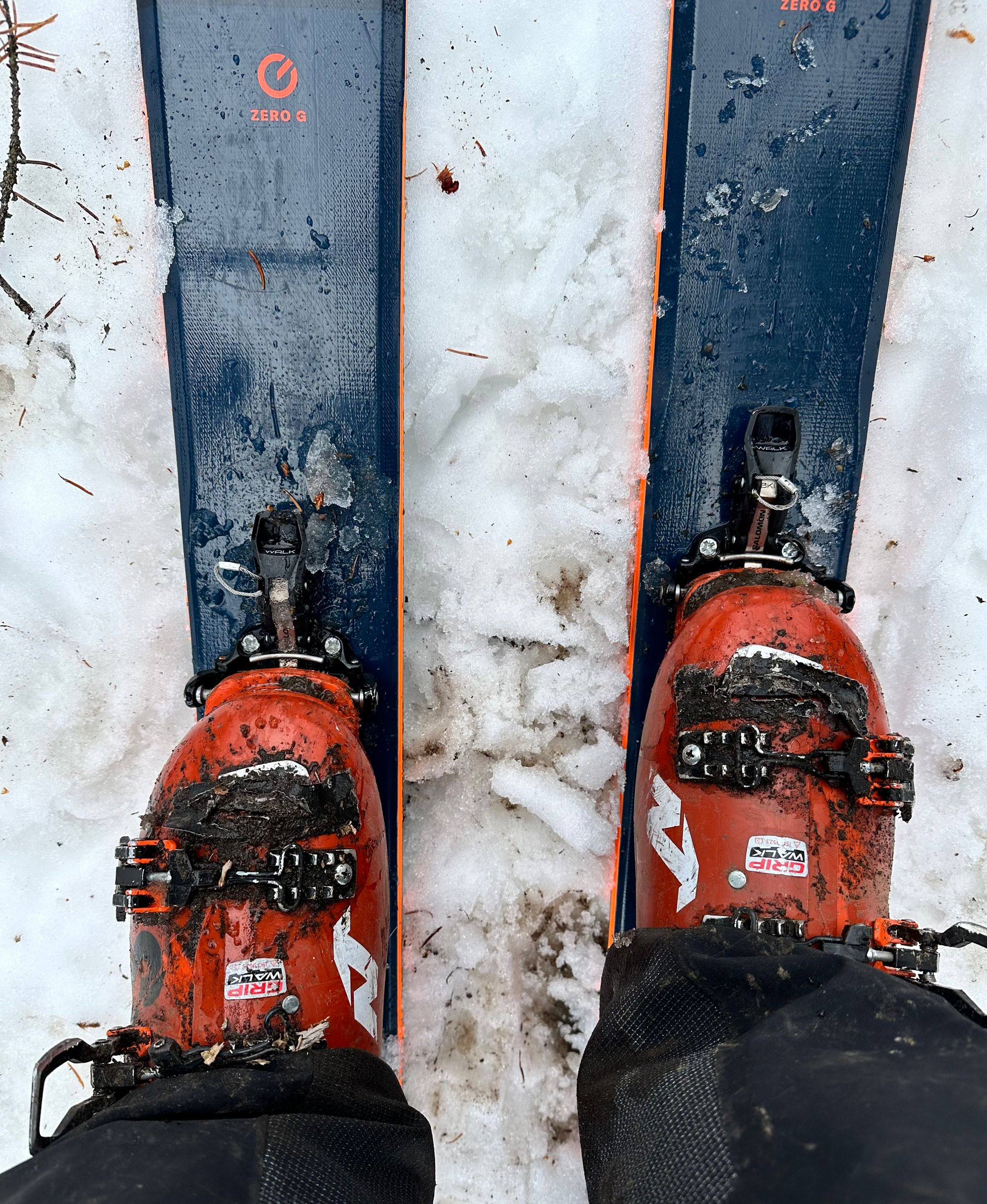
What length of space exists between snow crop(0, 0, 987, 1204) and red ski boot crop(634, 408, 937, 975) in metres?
0.32

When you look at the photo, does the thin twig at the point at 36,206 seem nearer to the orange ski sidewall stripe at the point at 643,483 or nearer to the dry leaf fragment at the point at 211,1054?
the orange ski sidewall stripe at the point at 643,483

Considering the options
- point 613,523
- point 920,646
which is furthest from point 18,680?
point 920,646

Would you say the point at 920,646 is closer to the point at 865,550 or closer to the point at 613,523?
the point at 865,550

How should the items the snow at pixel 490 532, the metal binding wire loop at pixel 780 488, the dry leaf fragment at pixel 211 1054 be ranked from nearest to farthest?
the dry leaf fragment at pixel 211 1054
the metal binding wire loop at pixel 780 488
the snow at pixel 490 532

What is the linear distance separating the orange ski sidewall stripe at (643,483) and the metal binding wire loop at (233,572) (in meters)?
0.77

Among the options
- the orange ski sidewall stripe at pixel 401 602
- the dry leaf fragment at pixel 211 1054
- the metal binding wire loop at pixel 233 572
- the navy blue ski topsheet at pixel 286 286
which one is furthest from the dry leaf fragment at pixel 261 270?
the dry leaf fragment at pixel 211 1054

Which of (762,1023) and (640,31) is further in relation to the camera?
(640,31)

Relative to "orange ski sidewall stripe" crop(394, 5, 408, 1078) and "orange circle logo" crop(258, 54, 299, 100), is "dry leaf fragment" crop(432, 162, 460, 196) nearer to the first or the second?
"orange ski sidewall stripe" crop(394, 5, 408, 1078)

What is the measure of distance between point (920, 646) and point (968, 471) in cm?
40

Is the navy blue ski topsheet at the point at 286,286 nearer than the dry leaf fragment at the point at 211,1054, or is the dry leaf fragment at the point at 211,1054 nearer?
the dry leaf fragment at the point at 211,1054

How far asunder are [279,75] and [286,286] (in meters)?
0.40

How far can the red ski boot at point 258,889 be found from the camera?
4.41ft

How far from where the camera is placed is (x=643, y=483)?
1729 mm

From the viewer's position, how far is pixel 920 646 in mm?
1844
